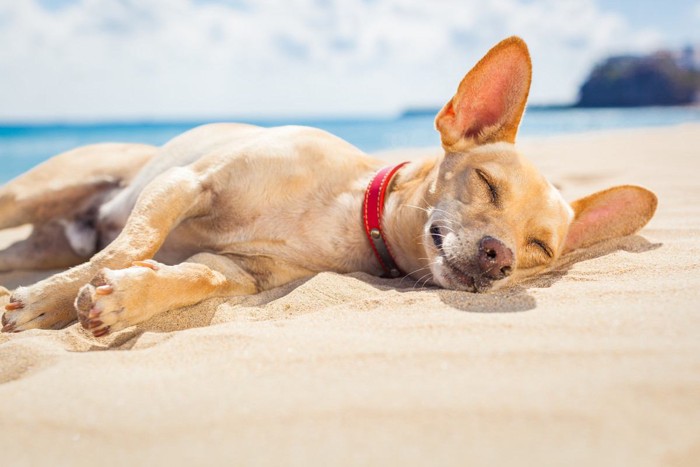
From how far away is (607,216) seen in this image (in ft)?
11.3

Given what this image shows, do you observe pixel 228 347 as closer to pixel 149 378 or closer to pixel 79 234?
pixel 149 378

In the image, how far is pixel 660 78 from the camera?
5772 centimetres

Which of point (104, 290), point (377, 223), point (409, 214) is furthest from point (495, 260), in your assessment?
point (104, 290)

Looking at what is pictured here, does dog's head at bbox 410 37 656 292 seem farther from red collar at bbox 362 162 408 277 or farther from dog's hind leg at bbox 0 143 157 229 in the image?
dog's hind leg at bbox 0 143 157 229

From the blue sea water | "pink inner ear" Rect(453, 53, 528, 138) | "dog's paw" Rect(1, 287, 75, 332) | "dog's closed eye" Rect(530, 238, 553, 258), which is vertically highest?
"pink inner ear" Rect(453, 53, 528, 138)

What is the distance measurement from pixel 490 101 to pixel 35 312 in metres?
2.44

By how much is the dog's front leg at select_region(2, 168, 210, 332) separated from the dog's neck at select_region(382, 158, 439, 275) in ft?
3.37

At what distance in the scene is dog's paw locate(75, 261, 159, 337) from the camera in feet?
7.43

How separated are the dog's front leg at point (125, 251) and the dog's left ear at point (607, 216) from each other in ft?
6.88

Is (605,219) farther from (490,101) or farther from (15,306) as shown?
A: (15,306)

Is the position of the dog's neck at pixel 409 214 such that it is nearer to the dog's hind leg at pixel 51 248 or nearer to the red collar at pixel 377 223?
the red collar at pixel 377 223

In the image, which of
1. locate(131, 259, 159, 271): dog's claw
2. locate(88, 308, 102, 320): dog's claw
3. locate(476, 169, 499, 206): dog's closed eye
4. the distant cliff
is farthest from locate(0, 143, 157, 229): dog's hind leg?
the distant cliff

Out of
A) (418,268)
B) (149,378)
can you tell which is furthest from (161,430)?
(418,268)

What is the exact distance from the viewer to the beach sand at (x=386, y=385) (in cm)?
129
